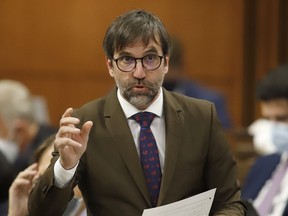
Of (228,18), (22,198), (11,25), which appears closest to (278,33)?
(228,18)

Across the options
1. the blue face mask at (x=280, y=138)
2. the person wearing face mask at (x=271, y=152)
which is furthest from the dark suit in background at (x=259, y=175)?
the blue face mask at (x=280, y=138)

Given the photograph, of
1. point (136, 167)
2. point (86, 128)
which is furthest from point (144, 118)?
point (86, 128)

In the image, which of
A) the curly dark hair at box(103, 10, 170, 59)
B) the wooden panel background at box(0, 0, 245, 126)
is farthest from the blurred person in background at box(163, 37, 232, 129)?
the curly dark hair at box(103, 10, 170, 59)

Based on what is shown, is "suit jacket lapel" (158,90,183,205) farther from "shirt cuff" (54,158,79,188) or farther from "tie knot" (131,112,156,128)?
"shirt cuff" (54,158,79,188)

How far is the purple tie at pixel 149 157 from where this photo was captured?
2174mm

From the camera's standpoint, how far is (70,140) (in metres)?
1.97

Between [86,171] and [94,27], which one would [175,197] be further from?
[94,27]

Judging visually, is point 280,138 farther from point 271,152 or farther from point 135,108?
point 135,108

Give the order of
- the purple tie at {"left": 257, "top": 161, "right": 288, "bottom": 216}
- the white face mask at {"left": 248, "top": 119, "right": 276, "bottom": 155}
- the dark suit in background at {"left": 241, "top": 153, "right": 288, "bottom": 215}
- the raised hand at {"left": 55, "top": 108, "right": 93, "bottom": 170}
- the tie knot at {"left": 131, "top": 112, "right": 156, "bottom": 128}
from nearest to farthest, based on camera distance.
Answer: the raised hand at {"left": 55, "top": 108, "right": 93, "bottom": 170} → the tie knot at {"left": 131, "top": 112, "right": 156, "bottom": 128} → the purple tie at {"left": 257, "top": 161, "right": 288, "bottom": 216} → the dark suit in background at {"left": 241, "top": 153, "right": 288, "bottom": 215} → the white face mask at {"left": 248, "top": 119, "right": 276, "bottom": 155}

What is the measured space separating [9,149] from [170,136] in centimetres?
275

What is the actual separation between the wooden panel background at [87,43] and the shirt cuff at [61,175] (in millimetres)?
5169

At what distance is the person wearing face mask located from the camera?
3589 millimetres

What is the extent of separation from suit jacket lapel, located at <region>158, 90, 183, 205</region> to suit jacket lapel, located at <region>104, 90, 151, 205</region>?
64 millimetres

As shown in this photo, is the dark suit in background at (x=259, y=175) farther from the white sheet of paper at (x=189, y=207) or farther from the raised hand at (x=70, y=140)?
the raised hand at (x=70, y=140)
